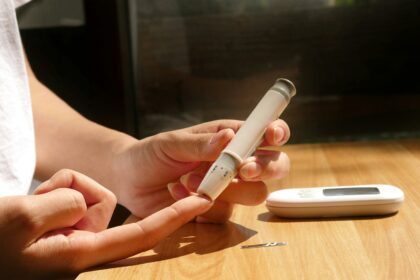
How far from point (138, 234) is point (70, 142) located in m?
0.33

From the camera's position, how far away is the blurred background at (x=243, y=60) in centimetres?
127

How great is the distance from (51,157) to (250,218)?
32 cm

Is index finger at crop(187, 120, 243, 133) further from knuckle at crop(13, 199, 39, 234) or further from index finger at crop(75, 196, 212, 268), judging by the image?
knuckle at crop(13, 199, 39, 234)

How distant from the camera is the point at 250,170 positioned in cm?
58

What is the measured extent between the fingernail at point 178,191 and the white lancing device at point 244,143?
0.31ft

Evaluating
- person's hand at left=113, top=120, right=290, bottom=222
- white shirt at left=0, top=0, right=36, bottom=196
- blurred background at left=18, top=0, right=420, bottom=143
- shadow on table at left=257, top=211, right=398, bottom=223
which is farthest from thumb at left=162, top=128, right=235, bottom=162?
blurred background at left=18, top=0, right=420, bottom=143

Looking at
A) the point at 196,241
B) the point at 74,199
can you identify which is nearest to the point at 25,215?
the point at 74,199

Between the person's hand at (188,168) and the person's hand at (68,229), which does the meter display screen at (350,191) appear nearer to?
the person's hand at (188,168)

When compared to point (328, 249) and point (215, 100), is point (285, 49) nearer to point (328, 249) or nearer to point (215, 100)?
point (215, 100)

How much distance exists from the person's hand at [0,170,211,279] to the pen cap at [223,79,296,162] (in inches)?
2.3

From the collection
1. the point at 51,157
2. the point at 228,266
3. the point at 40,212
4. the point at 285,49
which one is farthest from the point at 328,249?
the point at 285,49

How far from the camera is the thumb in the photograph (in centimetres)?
58

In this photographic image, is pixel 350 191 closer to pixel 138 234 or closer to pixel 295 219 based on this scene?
pixel 295 219

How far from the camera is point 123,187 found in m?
0.74
